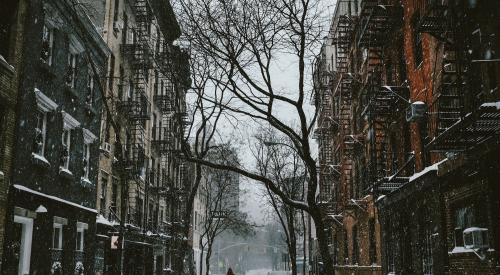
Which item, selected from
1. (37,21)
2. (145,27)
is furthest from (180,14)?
(145,27)

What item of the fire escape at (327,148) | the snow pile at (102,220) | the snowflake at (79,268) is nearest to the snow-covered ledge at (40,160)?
the snowflake at (79,268)

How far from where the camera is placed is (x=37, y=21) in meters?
16.1

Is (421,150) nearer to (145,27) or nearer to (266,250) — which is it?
(145,27)

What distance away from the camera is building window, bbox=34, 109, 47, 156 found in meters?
16.3

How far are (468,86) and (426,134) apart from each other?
6.22 meters

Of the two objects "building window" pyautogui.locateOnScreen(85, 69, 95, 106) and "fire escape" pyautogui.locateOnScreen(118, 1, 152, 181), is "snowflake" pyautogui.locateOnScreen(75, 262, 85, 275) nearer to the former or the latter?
"building window" pyautogui.locateOnScreen(85, 69, 95, 106)

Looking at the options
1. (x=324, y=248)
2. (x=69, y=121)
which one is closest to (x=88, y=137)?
(x=69, y=121)

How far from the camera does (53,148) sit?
1738 centimetres

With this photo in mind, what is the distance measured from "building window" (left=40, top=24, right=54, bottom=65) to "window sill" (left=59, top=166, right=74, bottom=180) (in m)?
3.73

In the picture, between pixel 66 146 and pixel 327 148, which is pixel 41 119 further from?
pixel 327 148

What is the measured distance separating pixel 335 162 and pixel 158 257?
14005mm

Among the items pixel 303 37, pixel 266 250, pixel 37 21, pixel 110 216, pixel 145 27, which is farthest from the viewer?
pixel 266 250

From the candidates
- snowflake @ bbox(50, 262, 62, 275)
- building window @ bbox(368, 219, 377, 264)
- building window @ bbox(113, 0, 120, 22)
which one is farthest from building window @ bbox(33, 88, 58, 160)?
building window @ bbox(368, 219, 377, 264)

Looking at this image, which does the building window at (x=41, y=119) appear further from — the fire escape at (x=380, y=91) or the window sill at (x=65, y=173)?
the fire escape at (x=380, y=91)
